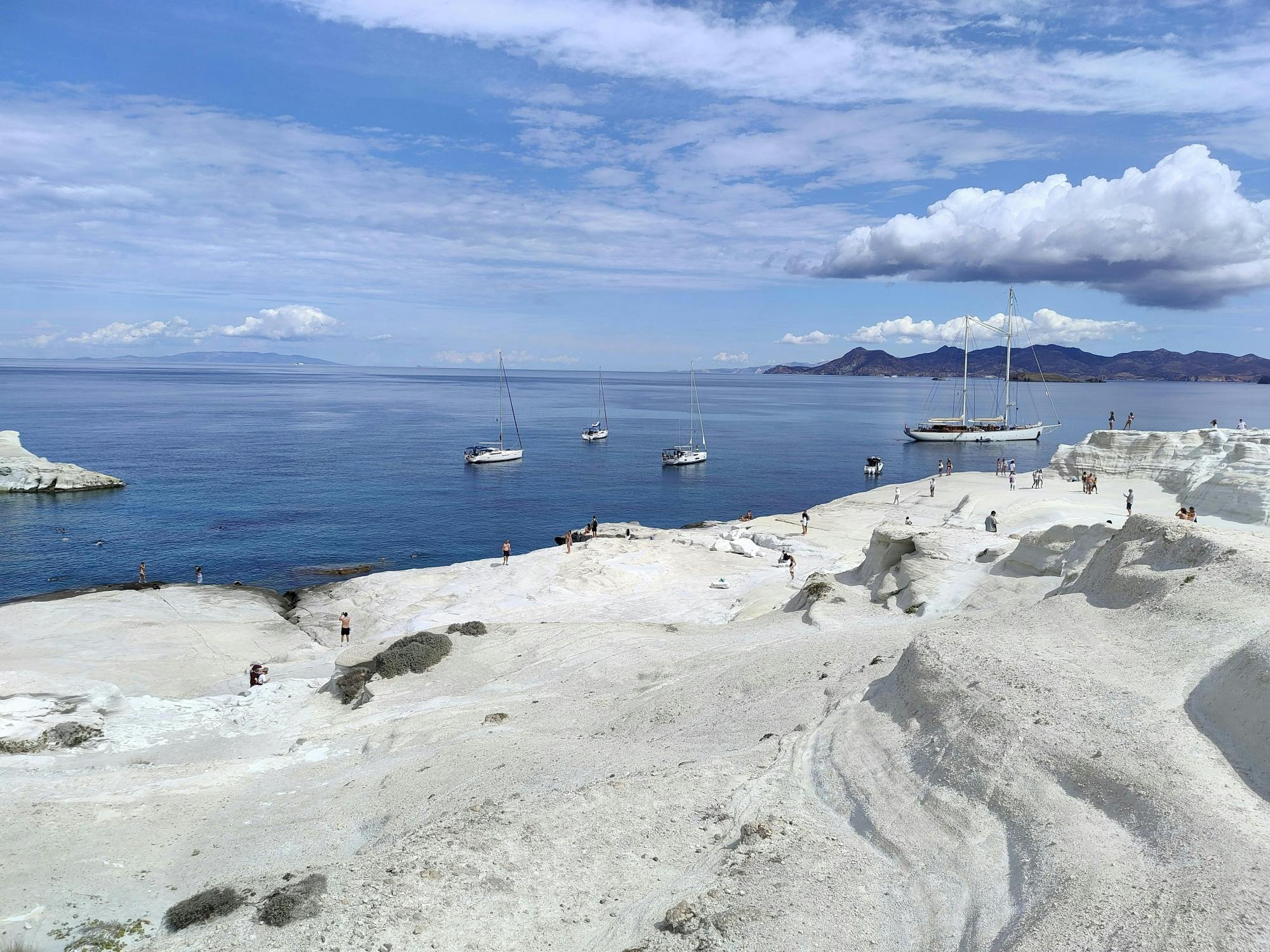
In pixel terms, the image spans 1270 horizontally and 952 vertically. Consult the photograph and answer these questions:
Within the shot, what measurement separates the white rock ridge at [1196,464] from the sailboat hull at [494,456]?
55.3 m

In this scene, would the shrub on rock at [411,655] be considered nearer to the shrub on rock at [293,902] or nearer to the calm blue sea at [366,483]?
the shrub on rock at [293,902]

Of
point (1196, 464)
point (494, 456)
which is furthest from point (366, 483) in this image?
point (1196, 464)

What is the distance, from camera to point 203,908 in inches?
438

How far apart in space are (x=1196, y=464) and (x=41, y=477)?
87898mm

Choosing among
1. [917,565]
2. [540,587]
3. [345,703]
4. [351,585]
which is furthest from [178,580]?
[917,565]

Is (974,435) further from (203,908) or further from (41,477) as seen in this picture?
(203,908)

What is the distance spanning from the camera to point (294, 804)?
51.5 feet

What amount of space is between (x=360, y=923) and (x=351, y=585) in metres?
32.3

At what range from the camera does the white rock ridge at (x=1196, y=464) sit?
3906cm

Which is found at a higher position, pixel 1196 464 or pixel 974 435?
pixel 1196 464

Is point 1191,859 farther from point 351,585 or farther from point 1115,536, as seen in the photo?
point 351,585

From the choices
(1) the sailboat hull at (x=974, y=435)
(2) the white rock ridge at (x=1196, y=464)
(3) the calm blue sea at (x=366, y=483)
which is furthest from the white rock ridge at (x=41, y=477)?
(1) the sailboat hull at (x=974, y=435)

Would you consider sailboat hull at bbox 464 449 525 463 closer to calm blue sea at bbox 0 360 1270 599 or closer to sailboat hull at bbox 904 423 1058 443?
calm blue sea at bbox 0 360 1270 599

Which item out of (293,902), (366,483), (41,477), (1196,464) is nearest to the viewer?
(293,902)
